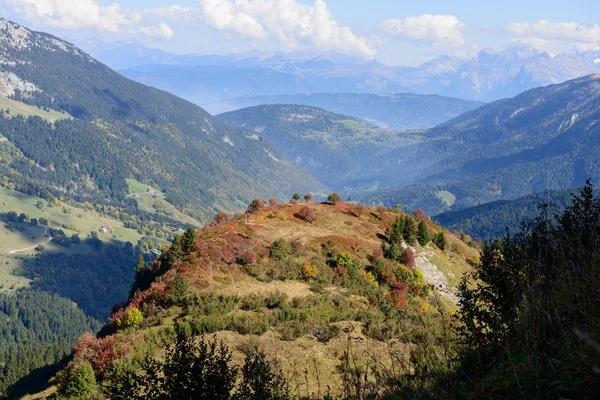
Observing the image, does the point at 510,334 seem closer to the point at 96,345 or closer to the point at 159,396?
the point at 159,396

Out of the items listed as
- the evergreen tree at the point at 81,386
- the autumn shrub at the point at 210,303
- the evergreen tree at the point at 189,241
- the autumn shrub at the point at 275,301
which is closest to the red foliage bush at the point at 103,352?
the evergreen tree at the point at 81,386

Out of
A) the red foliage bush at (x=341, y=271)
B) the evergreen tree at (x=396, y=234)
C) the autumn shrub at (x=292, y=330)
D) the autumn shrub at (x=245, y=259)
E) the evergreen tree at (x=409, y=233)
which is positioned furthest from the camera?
the evergreen tree at (x=409, y=233)

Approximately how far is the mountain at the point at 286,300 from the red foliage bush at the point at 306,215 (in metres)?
0.13

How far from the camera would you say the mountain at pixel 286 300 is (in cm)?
1591

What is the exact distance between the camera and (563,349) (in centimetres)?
520

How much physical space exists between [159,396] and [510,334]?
690cm

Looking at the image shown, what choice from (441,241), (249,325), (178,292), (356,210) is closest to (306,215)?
(356,210)

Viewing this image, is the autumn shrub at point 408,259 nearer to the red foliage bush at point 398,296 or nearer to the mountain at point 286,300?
the mountain at point 286,300

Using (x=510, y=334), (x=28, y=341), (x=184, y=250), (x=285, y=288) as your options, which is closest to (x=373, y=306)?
(x=285, y=288)

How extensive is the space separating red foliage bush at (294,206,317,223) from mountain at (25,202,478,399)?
0.13m

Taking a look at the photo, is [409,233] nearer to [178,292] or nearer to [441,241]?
[441,241]

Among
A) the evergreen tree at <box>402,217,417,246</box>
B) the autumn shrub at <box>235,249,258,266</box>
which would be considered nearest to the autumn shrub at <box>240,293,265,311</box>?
the autumn shrub at <box>235,249,258,266</box>

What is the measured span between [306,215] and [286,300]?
22.7 meters

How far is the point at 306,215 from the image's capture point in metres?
49.8
